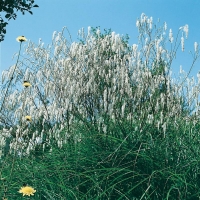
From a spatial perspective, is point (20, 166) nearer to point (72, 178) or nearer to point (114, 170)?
point (72, 178)

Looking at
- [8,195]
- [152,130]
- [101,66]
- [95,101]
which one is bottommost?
[8,195]

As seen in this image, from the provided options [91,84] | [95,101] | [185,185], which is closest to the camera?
[185,185]

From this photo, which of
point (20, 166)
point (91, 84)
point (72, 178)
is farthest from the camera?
point (91, 84)

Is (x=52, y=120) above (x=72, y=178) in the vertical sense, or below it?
above

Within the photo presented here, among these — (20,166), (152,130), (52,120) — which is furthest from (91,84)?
(20,166)

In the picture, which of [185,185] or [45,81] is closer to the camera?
[185,185]

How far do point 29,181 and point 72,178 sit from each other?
367 mm

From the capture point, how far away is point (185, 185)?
8.38ft

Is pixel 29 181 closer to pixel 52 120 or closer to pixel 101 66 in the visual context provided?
pixel 52 120

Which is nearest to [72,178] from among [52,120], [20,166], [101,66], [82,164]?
[82,164]

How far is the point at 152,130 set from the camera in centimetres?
351

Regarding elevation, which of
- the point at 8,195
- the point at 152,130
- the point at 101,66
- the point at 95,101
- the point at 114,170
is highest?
the point at 101,66

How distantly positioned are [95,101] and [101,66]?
1.33ft

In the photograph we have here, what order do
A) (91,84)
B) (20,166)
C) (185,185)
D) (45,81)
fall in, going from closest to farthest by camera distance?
(185,185)
(20,166)
(91,84)
(45,81)
